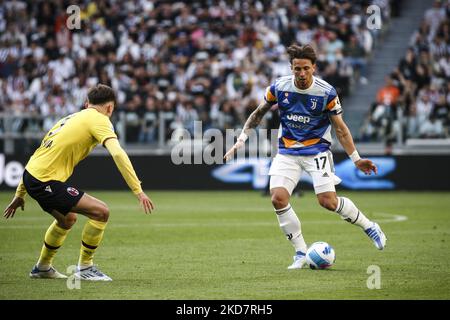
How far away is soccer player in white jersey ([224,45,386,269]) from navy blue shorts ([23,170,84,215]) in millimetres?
2047

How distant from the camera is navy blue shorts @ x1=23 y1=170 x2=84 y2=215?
9.33 meters

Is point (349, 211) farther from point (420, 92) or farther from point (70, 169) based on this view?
point (420, 92)

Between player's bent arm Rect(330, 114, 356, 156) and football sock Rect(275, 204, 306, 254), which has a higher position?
player's bent arm Rect(330, 114, 356, 156)

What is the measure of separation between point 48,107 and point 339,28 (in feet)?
30.7

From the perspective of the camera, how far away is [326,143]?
431 inches

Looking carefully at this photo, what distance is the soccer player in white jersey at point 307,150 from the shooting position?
1066cm

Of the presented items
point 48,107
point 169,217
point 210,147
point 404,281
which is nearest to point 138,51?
point 48,107

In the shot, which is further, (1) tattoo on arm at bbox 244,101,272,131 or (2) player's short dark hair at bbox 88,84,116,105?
(1) tattoo on arm at bbox 244,101,272,131

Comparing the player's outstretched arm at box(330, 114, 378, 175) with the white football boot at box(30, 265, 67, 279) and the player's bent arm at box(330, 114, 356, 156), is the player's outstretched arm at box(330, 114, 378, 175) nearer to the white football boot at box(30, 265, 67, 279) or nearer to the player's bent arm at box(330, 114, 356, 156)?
the player's bent arm at box(330, 114, 356, 156)

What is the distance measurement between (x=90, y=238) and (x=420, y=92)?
18.6 m

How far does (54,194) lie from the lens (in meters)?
9.34

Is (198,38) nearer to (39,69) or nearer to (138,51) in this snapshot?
(138,51)

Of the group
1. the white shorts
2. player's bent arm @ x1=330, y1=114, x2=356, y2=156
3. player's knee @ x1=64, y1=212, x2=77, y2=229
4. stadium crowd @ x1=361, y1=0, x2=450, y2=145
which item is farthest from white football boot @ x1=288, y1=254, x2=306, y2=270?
stadium crowd @ x1=361, y1=0, x2=450, y2=145

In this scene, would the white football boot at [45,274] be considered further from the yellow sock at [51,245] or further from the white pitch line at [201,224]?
the white pitch line at [201,224]
